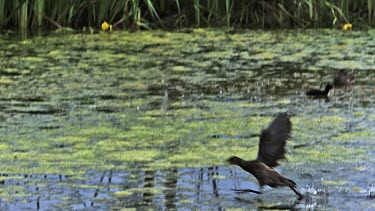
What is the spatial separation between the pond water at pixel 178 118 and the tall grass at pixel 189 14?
0.24 meters

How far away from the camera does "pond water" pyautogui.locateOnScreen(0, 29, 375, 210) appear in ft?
12.1

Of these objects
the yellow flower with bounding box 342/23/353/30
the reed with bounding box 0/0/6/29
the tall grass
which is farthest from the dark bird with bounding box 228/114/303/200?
the yellow flower with bounding box 342/23/353/30

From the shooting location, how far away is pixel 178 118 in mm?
4988

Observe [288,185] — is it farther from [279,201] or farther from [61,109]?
[61,109]

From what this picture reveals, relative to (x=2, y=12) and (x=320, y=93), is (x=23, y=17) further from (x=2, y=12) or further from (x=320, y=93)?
(x=320, y=93)

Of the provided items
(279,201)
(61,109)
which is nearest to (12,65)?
(61,109)

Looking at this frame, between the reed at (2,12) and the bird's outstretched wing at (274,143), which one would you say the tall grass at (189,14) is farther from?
the bird's outstretched wing at (274,143)

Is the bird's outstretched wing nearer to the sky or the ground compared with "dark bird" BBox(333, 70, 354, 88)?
nearer to the ground

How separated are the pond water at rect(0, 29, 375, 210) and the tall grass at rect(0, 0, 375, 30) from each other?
236 mm

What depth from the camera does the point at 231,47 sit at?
725 cm

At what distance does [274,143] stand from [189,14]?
4.51m

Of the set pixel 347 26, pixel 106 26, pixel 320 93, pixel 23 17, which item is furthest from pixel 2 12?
pixel 320 93

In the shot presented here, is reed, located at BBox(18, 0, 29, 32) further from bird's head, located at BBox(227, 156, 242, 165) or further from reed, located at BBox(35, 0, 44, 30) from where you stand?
bird's head, located at BBox(227, 156, 242, 165)

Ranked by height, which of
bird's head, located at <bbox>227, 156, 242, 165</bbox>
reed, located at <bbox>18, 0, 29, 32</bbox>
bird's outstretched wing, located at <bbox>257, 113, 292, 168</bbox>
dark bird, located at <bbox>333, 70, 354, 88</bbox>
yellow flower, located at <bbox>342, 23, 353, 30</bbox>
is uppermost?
reed, located at <bbox>18, 0, 29, 32</bbox>
